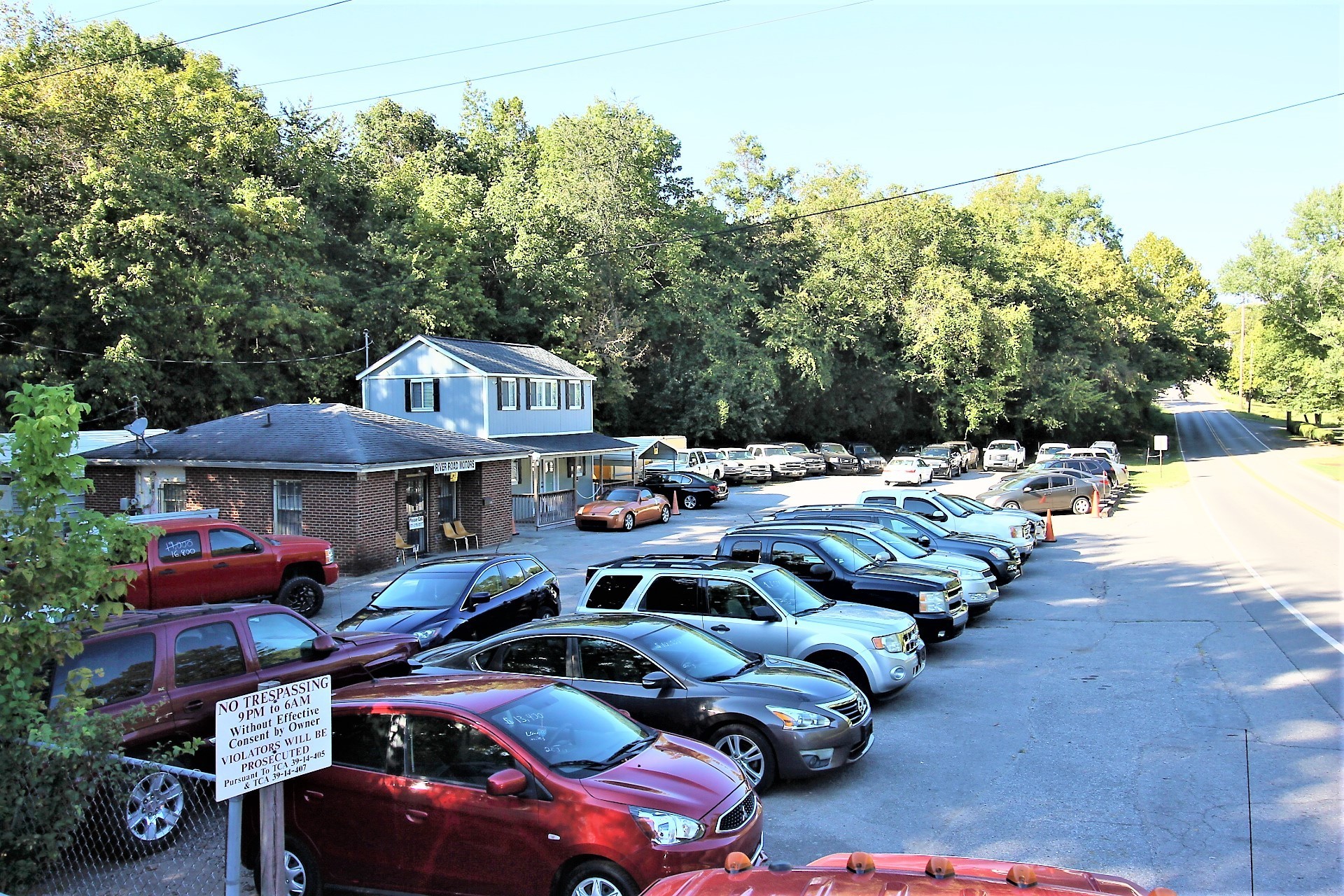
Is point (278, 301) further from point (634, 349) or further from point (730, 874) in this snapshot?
point (730, 874)

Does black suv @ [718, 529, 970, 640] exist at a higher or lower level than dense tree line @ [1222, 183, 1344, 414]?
lower

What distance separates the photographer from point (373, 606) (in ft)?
41.6

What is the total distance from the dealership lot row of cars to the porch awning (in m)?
18.2

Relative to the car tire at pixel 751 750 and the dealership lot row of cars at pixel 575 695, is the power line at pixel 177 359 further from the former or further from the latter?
the car tire at pixel 751 750

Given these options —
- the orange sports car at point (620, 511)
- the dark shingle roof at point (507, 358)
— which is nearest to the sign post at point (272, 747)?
the orange sports car at point (620, 511)

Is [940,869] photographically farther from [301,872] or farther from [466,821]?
[301,872]

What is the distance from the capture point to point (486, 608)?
12.7 m

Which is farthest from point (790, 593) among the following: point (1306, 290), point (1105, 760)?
point (1306, 290)

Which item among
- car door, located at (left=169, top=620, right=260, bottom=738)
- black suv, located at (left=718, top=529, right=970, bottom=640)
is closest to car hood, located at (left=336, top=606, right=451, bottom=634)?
car door, located at (left=169, top=620, right=260, bottom=738)

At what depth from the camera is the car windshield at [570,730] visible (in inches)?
231

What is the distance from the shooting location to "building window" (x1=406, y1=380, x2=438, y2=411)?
3347 centimetres

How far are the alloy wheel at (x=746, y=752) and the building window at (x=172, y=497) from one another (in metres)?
20.0

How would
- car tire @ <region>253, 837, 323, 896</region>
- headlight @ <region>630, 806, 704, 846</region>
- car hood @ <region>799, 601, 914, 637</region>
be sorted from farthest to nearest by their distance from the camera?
1. car hood @ <region>799, 601, 914, 637</region>
2. car tire @ <region>253, 837, 323, 896</region>
3. headlight @ <region>630, 806, 704, 846</region>

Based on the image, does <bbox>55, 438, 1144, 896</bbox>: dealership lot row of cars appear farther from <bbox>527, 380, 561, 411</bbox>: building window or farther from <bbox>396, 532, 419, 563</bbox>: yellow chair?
<bbox>527, 380, 561, 411</bbox>: building window
